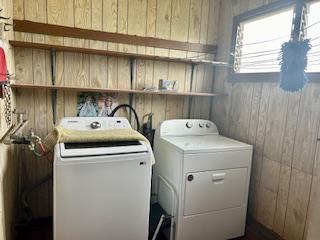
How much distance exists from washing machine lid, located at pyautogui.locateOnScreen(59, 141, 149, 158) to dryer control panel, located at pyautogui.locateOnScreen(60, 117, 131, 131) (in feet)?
0.99

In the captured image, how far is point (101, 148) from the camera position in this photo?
1.58 m

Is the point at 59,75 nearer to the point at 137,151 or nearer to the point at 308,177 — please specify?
the point at 137,151

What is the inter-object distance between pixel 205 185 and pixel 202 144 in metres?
0.33

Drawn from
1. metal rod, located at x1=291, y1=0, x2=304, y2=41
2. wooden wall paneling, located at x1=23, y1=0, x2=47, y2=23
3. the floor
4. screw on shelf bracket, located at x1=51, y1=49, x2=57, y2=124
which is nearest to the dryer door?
the floor

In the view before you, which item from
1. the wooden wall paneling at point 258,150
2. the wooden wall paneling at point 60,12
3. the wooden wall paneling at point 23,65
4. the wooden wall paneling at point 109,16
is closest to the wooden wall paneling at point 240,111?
the wooden wall paneling at point 258,150

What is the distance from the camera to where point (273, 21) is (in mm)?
2055

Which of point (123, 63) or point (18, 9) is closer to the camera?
point (18, 9)

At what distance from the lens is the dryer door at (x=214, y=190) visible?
184cm

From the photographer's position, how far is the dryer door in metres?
1.84

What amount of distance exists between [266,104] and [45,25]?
1.95m

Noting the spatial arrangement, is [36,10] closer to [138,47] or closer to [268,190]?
[138,47]

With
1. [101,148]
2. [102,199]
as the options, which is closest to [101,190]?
[102,199]

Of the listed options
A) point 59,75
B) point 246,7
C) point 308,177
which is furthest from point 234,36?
point 59,75

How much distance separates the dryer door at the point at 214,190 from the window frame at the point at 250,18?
80 cm
